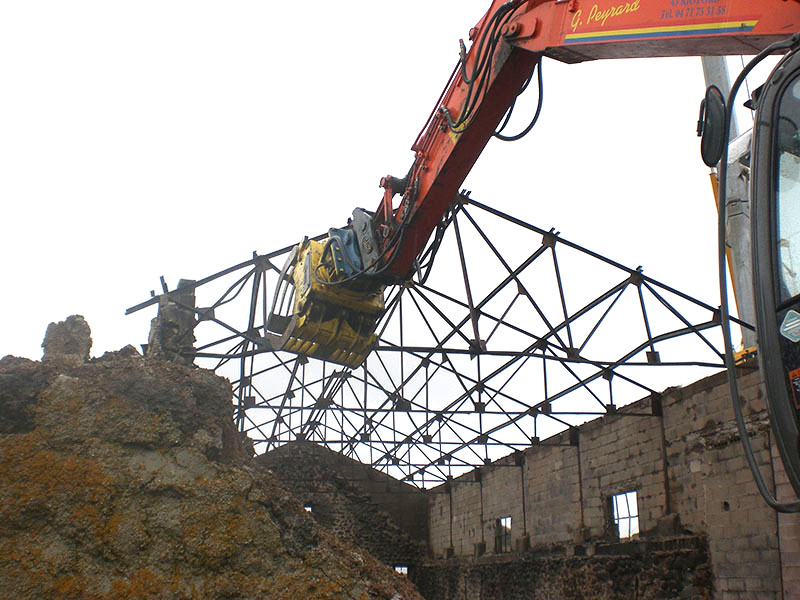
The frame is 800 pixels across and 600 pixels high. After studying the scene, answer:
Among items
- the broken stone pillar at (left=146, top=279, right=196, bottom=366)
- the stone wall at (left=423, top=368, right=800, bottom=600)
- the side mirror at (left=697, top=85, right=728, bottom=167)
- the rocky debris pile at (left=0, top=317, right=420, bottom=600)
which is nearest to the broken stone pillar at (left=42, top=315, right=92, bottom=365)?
the broken stone pillar at (left=146, top=279, right=196, bottom=366)

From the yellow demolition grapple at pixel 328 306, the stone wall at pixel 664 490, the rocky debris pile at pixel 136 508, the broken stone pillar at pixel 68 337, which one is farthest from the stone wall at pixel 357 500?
the rocky debris pile at pixel 136 508

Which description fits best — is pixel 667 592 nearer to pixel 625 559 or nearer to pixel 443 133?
pixel 625 559

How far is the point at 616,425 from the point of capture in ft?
A: 53.2

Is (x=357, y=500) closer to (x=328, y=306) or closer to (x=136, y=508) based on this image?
(x=328, y=306)

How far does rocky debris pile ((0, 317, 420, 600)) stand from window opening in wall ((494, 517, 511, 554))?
17.0 metres

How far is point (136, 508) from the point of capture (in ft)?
16.1

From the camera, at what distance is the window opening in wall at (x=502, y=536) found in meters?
21.7

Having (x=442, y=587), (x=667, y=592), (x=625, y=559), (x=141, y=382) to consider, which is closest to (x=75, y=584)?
(x=141, y=382)

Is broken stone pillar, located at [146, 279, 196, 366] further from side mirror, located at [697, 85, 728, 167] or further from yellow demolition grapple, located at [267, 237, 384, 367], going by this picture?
side mirror, located at [697, 85, 728, 167]

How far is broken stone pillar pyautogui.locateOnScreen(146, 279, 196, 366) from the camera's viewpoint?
40.6 ft

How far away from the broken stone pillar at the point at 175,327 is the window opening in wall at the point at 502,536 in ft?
41.1

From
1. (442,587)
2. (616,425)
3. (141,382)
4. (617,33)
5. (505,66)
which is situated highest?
(505,66)

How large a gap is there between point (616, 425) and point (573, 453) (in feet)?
6.92

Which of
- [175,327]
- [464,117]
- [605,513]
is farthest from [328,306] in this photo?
[605,513]
